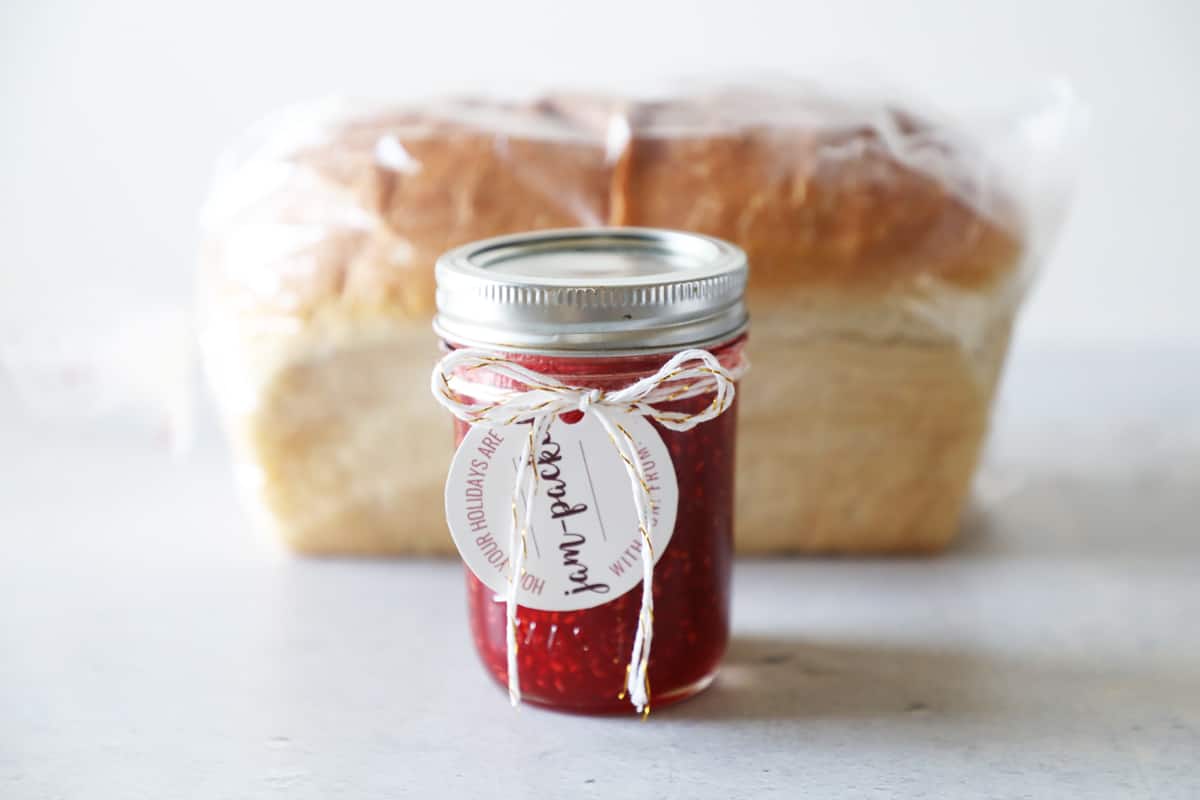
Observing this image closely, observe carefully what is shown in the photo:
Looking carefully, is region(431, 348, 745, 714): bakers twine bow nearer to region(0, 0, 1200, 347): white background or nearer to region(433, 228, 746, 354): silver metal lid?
region(433, 228, 746, 354): silver metal lid

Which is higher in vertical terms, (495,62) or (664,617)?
(495,62)

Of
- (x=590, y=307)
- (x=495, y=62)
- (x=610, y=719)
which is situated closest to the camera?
(x=590, y=307)

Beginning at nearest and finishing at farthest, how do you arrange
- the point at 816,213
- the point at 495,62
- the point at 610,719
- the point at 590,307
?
the point at 590,307 → the point at 610,719 → the point at 816,213 → the point at 495,62

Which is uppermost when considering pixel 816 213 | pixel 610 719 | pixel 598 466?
pixel 816 213

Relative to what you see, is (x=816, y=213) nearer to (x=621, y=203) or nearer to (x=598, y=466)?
(x=621, y=203)

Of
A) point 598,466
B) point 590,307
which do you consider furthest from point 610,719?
point 590,307

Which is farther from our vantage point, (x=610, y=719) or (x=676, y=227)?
(x=676, y=227)

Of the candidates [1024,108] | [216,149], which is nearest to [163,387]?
[216,149]

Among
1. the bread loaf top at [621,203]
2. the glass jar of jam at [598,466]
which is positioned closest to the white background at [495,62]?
the bread loaf top at [621,203]
